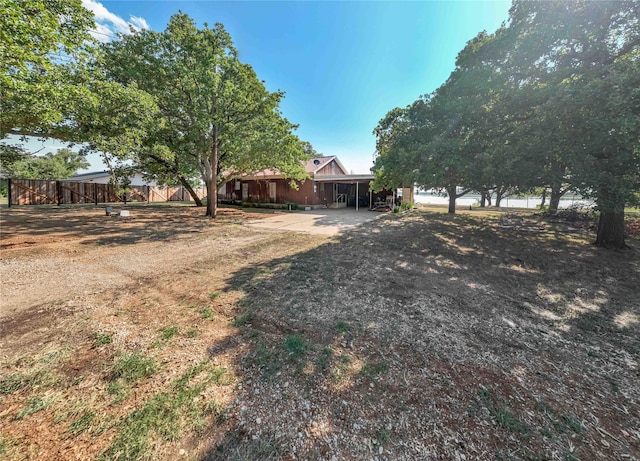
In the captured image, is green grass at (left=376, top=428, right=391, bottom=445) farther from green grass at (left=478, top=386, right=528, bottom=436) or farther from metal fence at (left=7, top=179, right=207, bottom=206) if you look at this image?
metal fence at (left=7, top=179, right=207, bottom=206)

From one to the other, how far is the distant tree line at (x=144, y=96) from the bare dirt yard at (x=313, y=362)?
4.09 metres

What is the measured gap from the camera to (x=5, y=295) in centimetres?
361

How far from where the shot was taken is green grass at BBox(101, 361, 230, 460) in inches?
62.1

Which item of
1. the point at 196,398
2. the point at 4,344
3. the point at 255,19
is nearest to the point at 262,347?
the point at 196,398

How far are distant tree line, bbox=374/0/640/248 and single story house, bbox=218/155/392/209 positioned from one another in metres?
8.86

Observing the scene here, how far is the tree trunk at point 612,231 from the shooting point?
6961 mm

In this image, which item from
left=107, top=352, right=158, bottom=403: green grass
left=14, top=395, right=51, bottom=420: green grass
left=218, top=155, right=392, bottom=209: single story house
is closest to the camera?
left=14, top=395, right=51, bottom=420: green grass

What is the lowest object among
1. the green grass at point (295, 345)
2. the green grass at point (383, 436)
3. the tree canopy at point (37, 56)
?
the green grass at point (383, 436)

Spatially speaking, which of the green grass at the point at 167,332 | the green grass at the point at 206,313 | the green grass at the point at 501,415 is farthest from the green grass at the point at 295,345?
the green grass at the point at 501,415

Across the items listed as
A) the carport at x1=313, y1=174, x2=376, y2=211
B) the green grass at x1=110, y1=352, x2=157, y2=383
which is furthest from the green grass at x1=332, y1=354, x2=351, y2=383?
the carport at x1=313, y1=174, x2=376, y2=211

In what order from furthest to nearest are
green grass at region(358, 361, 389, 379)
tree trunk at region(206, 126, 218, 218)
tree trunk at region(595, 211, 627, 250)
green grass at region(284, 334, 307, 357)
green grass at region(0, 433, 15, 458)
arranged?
tree trunk at region(206, 126, 218, 218)
tree trunk at region(595, 211, 627, 250)
green grass at region(284, 334, 307, 357)
green grass at region(358, 361, 389, 379)
green grass at region(0, 433, 15, 458)

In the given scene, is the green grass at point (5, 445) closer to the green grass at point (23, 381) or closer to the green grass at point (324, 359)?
the green grass at point (23, 381)

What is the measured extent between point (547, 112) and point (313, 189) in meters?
14.2

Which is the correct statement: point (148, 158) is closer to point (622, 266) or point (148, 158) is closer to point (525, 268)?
point (525, 268)
